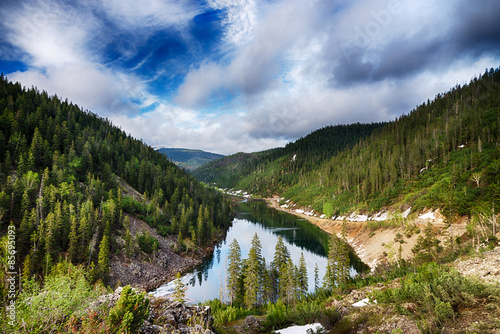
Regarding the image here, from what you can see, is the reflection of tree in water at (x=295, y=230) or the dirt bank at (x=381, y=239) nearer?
the dirt bank at (x=381, y=239)

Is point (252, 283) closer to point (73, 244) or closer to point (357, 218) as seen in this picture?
point (73, 244)

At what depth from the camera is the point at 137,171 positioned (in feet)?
313

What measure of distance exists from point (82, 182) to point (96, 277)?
42.6m

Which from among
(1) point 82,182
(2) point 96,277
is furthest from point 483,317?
(1) point 82,182

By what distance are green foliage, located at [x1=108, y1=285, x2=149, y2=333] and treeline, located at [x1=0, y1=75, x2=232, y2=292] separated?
21.6 metres

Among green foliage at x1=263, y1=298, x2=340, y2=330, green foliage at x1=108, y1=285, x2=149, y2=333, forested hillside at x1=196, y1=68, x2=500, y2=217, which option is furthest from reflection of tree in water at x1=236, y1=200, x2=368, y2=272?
green foliage at x1=108, y1=285, x2=149, y2=333

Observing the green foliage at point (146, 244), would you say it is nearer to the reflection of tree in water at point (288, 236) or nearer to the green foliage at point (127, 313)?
the reflection of tree in water at point (288, 236)

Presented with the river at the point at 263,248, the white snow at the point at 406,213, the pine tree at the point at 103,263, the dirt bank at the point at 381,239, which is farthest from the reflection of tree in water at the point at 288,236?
the white snow at the point at 406,213

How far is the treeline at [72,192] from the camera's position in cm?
4269

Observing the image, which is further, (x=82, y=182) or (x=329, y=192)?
(x=329, y=192)

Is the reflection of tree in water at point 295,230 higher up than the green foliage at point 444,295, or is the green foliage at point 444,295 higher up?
the green foliage at point 444,295

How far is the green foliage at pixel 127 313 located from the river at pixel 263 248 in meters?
13.5

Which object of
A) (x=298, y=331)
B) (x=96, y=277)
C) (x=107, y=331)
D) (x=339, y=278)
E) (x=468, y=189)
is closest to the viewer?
(x=107, y=331)

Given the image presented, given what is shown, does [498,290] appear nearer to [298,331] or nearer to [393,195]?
[298,331]
